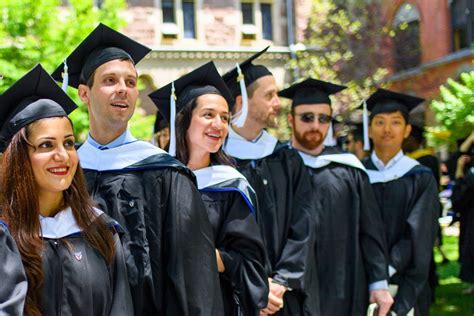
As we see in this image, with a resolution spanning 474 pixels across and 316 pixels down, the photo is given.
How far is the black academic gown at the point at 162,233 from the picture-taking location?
9.96ft

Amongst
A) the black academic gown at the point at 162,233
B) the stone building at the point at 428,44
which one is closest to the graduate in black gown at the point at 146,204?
the black academic gown at the point at 162,233

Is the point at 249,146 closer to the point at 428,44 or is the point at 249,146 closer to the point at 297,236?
the point at 297,236

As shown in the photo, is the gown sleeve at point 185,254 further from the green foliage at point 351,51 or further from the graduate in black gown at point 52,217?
the green foliage at point 351,51

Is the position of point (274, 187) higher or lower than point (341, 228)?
higher

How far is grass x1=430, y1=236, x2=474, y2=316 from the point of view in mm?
7504

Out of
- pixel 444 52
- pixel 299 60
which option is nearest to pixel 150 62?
pixel 299 60

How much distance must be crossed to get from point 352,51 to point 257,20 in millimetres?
5550

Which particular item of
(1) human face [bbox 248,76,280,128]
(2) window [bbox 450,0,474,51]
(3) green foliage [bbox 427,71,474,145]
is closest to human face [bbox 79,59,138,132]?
(1) human face [bbox 248,76,280,128]

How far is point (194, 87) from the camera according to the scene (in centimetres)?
380

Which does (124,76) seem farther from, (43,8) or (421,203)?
(43,8)

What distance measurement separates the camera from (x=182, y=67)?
69.5ft

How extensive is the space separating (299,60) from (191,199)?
17.2 meters

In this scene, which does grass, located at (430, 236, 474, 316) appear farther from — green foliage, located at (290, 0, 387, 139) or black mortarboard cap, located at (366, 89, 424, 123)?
green foliage, located at (290, 0, 387, 139)

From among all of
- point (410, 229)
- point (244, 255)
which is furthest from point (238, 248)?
point (410, 229)
